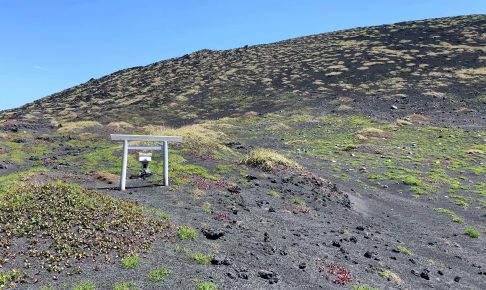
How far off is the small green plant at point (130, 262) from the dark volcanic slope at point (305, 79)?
5064 cm

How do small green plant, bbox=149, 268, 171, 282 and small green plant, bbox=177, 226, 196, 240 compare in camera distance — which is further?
small green plant, bbox=177, 226, 196, 240

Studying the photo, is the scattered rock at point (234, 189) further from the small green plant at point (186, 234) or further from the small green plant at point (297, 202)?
the small green plant at point (186, 234)

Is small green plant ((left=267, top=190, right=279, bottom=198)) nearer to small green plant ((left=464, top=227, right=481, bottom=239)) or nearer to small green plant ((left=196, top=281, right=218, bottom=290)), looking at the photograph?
small green plant ((left=464, top=227, right=481, bottom=239))

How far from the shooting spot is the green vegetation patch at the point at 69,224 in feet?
40.3

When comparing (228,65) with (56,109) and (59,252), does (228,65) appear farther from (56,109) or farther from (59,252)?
(59,252)

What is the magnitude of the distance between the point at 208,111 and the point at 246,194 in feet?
157

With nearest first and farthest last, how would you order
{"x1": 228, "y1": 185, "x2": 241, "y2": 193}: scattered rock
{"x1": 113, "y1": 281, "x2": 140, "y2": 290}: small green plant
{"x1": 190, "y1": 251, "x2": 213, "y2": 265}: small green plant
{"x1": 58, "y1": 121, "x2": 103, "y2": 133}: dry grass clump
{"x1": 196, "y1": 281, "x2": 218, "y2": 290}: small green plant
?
{"x1": 113, "y1": 281, "x2": 140, "y2": 290}: small green plant
{"x1": 196, "y1": 281, "x2": 218, "y2": 290}: small green plant
{"x1": 190, "y1": 251, "x2": 213, "y2": 265}: small green plant
{"x1": 228, "y1": 185, "x2": 241, "y2": 193}: scattered rock
{"x1": 58, "y1": 121, "x2": 103, "y2": 133}: dry grass clump

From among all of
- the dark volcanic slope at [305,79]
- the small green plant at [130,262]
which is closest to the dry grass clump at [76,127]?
the dark volcanic slope at [305,79]

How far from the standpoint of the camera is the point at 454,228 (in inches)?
881

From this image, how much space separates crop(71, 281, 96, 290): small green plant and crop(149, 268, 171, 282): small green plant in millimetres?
1524

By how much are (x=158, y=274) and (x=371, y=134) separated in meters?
40.1

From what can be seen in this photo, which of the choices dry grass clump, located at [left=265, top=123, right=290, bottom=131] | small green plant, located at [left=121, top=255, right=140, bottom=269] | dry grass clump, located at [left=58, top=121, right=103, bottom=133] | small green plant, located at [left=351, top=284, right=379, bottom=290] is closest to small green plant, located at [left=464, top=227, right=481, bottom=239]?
small green plant, located at [left=351, top=284, right=379, bottom=290]

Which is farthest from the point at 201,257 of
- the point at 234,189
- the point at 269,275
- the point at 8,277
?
the point at 234,189

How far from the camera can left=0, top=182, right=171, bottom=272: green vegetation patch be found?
1228 cm
